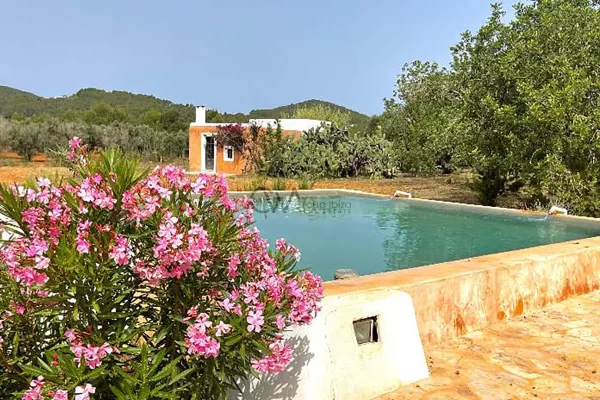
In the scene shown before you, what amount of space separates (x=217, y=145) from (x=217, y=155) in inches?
24.2

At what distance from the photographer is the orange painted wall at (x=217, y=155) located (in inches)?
1162

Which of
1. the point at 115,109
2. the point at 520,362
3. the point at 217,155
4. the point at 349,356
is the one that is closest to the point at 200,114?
the point at 217,155

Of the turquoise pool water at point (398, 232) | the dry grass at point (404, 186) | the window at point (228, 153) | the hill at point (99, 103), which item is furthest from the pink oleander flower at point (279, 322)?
the hill at point (99, 103)

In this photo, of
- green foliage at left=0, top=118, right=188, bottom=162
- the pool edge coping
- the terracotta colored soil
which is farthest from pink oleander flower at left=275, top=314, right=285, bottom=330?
green foliage at left=0, top=118, right=188, bottom=162

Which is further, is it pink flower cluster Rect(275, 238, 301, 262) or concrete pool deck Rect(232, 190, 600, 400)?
concrete pool deck Rect(232, 190, 600, 400)

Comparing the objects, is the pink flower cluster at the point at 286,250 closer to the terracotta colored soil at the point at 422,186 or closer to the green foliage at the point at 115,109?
the terracotta colored soil at the point at 422,186

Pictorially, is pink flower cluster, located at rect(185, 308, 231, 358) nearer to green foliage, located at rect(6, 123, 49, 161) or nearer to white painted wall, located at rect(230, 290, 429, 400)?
white painted wall, located at rect(230, 290, 429, 400)

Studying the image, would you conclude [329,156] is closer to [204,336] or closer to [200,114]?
[200,114]

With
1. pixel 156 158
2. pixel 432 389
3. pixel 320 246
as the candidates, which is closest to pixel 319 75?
pixel 156 158

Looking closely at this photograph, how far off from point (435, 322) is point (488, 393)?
99 cm

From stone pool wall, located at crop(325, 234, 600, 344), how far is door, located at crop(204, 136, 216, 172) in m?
25.7

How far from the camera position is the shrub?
1984mm

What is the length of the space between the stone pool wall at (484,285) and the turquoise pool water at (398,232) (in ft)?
9.27

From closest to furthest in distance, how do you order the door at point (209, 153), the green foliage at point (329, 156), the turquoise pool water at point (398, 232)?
1. the turquoise pool water at point (398, 232)
2. the green foliage at point (329, 156)
3. the door at point (209, 153)
